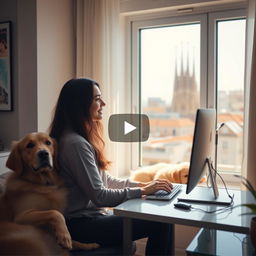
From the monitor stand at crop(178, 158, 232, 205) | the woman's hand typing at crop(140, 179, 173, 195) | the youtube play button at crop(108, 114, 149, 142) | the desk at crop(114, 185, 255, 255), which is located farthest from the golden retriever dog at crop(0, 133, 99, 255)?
the youtube play button at crop(108, 114, 149, 142)

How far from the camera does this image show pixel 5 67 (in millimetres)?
2877

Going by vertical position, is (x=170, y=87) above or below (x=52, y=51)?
below

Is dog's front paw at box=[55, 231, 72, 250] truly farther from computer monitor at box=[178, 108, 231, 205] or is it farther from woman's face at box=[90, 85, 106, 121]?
woman's face at box=[90, 85, 106, 121]

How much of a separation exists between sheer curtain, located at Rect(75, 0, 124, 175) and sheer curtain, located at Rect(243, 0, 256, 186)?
3.42 ft

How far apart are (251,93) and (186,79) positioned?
71 centimetres

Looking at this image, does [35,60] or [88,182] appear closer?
[88,182]

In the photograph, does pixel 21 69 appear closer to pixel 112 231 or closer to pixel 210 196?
pixel 112 231

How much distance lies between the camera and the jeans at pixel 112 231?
1.70 metres

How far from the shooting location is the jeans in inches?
66.8

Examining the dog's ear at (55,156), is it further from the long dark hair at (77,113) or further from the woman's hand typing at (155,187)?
the woman's hand typing at (155,187)

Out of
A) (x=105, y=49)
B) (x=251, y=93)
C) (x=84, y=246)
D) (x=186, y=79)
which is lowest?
(x=84, y=246)

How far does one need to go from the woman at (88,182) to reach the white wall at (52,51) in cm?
95

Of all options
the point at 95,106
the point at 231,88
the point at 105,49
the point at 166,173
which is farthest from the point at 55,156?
the point at 231,88

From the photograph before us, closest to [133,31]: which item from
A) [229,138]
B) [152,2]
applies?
[152,2]
